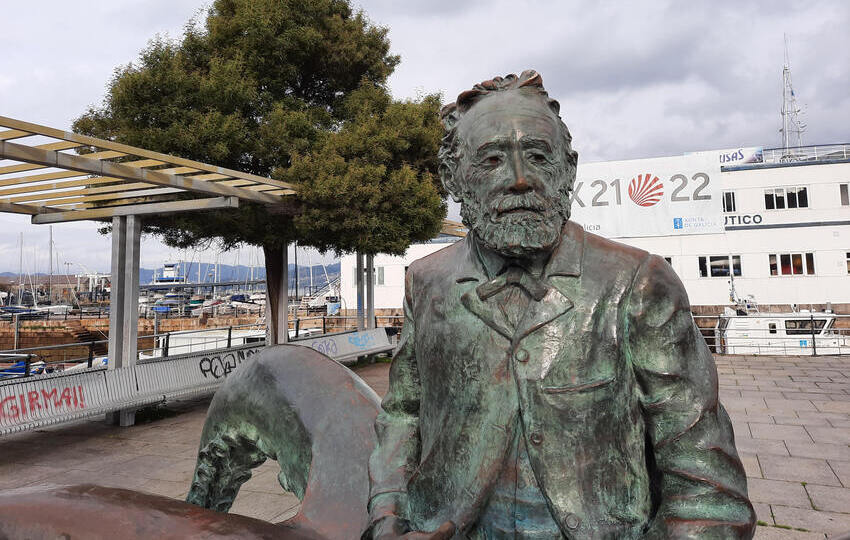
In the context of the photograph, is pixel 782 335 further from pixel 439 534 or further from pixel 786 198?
pixel 439 534

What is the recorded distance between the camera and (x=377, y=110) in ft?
38.1

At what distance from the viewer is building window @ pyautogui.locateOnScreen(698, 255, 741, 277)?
75.8 ft

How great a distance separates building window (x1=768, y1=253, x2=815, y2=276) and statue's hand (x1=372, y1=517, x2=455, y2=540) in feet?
85.5

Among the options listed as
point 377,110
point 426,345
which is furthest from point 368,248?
point 426,345

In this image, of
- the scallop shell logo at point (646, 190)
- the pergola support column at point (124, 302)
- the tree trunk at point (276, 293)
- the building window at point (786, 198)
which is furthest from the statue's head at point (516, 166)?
the building window at point (786, 198)

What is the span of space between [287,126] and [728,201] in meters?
20.1

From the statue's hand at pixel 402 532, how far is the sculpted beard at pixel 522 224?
0.60m

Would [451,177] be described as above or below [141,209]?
below

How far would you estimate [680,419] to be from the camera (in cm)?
111

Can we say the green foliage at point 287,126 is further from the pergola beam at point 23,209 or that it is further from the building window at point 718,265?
the building window at point 718,265

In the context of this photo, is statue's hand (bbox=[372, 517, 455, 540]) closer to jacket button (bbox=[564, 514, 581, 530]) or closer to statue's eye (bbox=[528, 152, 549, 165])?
jacket button (bbox=[564, 514, 581, 530])

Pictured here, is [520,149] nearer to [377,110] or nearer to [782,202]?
[377,110]

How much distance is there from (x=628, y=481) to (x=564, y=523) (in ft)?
0.54

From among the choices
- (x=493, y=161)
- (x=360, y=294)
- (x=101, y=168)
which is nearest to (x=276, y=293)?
Answer: (x=360, y=294)
